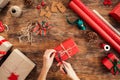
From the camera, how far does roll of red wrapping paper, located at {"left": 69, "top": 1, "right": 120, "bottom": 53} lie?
5.50 ft

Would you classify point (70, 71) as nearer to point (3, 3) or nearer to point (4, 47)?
point (4, 47)

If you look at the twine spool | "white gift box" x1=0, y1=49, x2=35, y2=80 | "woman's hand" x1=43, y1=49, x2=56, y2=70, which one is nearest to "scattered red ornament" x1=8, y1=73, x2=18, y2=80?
"white gift box" x1=0, y1=49, x2=35, y2=80

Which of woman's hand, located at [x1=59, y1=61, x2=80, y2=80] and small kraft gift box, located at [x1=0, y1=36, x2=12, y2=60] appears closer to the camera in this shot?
woman's hand, located at [x1=59, y1=61, x2=80, y2=80]

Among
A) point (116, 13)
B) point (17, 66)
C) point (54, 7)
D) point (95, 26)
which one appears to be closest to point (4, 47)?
point (17, 66)

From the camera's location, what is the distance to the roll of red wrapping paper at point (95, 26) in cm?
168

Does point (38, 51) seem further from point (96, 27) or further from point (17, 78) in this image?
point (96, 27)

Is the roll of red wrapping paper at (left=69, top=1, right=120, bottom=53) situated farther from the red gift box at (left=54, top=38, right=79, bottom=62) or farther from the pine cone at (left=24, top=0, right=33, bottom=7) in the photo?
the pine cone at (left=24, top=0, right=33, bottom=7)

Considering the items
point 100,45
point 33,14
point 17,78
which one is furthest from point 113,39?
point 17,78

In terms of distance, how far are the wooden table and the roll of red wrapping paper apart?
0.12 ft

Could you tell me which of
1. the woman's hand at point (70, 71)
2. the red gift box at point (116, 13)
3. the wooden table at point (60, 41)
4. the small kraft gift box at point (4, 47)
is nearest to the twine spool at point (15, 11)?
the wooden table at point (60, 41)

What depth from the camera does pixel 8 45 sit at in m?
1.74

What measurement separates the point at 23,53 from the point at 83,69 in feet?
1.36

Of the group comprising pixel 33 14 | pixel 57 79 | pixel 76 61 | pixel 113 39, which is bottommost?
pixel 57 79

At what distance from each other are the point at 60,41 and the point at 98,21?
28 cm
